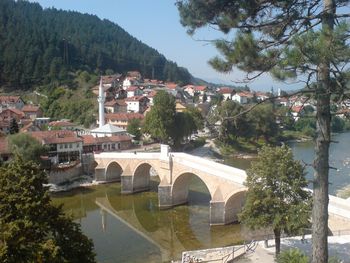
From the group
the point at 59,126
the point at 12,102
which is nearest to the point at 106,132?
the point at 59,126

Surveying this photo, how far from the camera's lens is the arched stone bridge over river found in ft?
71.3

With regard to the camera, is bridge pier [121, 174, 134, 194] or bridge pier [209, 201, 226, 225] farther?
bridge pier [121, 174, 134, 194]

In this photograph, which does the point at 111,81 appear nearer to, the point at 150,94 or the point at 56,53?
the point at 150,94

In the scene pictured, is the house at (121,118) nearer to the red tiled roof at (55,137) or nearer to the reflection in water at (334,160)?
the reflection in water at (334,160)

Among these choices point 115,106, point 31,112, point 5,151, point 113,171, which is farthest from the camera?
point 115,106

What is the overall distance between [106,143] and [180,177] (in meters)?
14.2

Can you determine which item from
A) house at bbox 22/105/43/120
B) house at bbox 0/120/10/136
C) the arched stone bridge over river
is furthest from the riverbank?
house at bbox 22/105/43/120

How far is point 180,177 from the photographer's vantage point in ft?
87.3

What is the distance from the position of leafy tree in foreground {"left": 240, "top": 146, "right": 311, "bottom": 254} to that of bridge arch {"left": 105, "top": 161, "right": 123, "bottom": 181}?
66.4ft

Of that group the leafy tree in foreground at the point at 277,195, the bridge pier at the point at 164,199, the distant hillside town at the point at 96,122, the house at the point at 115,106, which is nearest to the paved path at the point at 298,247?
the leafy tree in foreground at the point at 277,195

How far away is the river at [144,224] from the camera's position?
19328 millimetres

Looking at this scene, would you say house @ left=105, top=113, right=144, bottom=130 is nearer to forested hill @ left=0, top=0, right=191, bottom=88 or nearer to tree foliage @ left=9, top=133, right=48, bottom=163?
tree foliage @ left=9, top=133, right=48, bottom=163

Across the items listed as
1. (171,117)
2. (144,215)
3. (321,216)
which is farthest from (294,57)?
(171,117)

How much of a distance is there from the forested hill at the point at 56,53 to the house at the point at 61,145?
3378 centimetres
